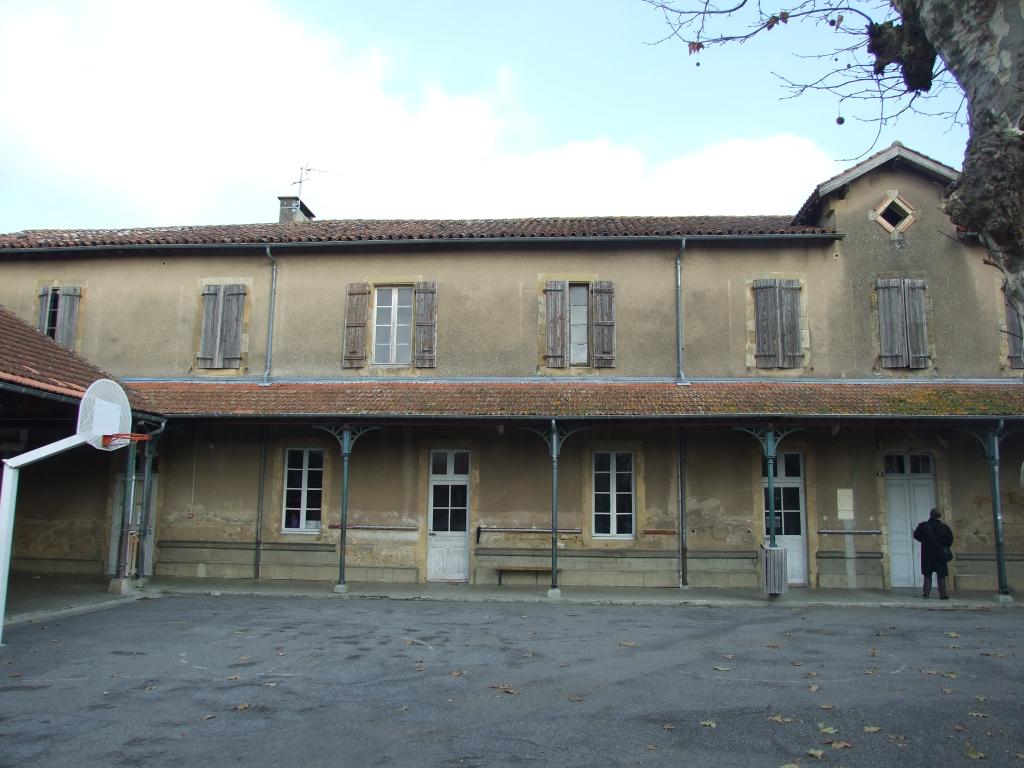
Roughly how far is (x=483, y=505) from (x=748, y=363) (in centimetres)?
509

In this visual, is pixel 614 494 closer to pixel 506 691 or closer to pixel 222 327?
pixel 506 691

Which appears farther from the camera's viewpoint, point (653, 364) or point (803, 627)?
point (653, 364)

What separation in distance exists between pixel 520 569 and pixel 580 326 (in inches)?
168

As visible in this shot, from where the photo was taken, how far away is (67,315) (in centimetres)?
1427

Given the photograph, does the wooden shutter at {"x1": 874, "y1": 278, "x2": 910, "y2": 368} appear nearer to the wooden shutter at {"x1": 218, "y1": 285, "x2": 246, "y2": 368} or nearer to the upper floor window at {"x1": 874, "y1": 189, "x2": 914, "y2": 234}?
the upper floor window at {"x1": 874, "y1": 189, "x2": 914, "y2": 234}

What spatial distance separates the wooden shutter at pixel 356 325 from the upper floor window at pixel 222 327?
1.94m

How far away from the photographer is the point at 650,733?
5129mm

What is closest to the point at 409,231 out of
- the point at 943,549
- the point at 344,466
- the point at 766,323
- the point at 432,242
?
the point at 432,242

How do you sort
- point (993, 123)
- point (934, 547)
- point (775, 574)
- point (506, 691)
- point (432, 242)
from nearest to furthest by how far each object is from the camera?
point (993, 123) < point (506, 691) < point (775, 574) < point (934, 547) < point (432, 242)

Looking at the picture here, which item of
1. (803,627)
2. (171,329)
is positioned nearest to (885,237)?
(803,627)

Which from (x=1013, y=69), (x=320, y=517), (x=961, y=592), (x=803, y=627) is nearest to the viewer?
(x=1013, y=69)

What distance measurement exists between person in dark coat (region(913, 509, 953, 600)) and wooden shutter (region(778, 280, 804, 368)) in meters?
3.18

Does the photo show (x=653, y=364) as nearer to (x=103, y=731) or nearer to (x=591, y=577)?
(x=591, y=577)

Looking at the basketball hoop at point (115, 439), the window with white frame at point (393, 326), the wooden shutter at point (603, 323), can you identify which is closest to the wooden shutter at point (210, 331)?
the window with white frame at point (393, 326)
